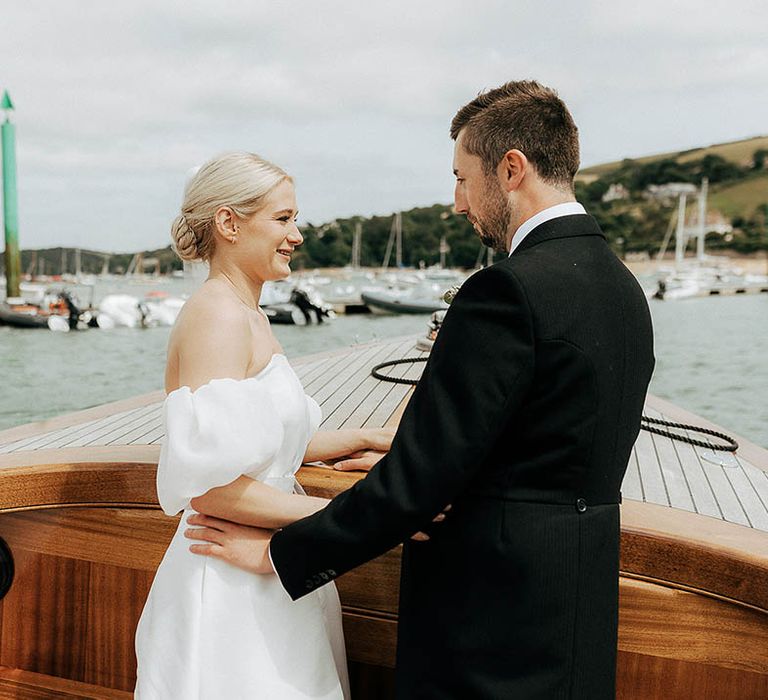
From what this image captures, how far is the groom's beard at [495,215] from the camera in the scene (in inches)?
51.9

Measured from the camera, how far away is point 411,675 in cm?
135

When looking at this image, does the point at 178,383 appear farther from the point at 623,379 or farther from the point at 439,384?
the point at 623,379

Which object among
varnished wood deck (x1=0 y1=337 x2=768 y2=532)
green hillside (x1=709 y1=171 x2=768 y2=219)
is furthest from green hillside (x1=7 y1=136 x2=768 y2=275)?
varnished wood deck (x1=0 y1=337 x2=768 y2=532)

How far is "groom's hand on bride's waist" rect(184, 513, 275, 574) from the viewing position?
56.1 inches

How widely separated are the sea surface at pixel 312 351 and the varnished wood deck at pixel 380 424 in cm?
228

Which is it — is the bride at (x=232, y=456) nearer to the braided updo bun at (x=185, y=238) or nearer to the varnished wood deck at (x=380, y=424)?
the braided updo bun at (x=185, y=238)

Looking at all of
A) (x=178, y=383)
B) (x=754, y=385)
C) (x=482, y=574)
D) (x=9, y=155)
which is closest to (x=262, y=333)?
(x=178, y=383)

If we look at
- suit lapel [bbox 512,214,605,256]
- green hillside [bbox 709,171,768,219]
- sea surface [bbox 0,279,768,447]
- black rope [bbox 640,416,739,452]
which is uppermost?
green hillside [bbox 709,171,768,219]

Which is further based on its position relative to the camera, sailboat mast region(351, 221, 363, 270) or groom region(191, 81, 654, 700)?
sailboat mast region(351, 221, 363, 270)

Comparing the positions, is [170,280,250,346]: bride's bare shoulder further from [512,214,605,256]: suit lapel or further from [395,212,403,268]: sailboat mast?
[395,212,403,268]: sailboat mast

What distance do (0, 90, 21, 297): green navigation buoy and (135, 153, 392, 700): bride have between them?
81.5 feet

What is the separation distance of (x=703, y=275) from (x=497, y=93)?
226 ft

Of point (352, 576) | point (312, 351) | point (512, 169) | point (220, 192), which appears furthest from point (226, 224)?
point (312, 351)

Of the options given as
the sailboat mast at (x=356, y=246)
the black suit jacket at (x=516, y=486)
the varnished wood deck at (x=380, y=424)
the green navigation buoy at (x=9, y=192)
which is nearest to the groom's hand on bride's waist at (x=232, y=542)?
the black suit jacket at (x=516, y=486)
